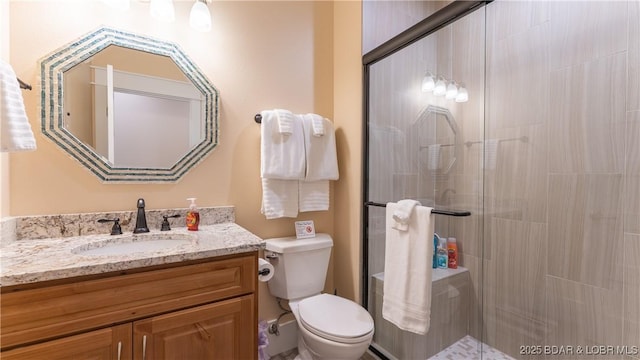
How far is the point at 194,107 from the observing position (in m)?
1.52

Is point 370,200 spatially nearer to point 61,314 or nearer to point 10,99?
point 61,314

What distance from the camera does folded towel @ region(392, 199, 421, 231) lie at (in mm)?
1385

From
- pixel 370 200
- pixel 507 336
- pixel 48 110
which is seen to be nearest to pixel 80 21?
pixel 48 110

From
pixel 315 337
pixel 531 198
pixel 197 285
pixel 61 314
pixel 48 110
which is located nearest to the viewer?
pixel 61 314

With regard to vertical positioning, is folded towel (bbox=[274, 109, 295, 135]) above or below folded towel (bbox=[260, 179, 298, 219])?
above

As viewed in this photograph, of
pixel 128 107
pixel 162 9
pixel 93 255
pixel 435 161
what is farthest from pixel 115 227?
pixel 435 161

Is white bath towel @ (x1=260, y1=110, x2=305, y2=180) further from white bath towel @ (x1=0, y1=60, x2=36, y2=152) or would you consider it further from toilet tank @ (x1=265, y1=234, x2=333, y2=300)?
white bath towel @ (x1=0, y1=60, x2=36, y2=152)

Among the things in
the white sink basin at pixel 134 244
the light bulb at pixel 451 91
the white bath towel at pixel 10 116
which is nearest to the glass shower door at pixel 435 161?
the light bulb at pixel 451 91

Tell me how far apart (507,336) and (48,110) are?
106 inches

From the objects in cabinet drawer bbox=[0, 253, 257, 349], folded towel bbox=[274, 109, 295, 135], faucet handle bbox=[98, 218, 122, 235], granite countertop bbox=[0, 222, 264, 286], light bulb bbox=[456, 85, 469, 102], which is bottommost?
cabinet drawer bbox=[0, 253, 257, 349]

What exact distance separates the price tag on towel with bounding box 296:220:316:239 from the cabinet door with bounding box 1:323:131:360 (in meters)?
1.00

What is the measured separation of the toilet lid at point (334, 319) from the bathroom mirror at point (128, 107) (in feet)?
3.30

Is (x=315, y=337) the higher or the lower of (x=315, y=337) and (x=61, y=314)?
the lower

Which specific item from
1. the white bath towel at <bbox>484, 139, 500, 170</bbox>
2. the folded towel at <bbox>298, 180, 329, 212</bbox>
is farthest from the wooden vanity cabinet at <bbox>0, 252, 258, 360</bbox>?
the white bath towel at <bbox>484, 139, 500, 170</bbox>
